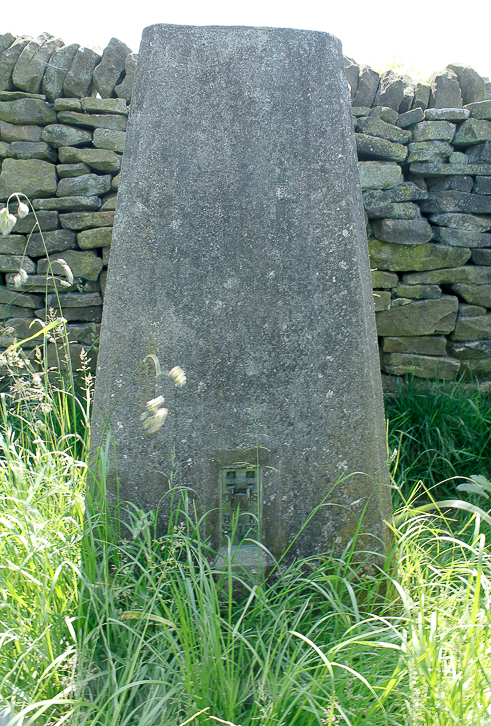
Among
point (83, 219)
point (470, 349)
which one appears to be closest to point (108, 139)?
point (83, 219)

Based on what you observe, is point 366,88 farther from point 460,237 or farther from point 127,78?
point 127,78

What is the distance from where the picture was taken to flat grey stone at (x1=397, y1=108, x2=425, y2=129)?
2.99 m

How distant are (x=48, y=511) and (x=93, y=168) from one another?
7.06 feet

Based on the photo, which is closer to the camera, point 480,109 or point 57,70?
point 57,70

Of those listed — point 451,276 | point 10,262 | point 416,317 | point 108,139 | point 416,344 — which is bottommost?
point 416,344

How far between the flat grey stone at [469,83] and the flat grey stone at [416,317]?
1234 millimetres

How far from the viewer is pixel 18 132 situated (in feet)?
9.32

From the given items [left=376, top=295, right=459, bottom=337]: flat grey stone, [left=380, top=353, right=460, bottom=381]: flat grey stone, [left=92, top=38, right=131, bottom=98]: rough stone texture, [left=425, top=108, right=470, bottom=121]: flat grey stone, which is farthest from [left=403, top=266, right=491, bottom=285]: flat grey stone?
→ [left=92, top=38, right=131, bottom=98]: rough stone texture

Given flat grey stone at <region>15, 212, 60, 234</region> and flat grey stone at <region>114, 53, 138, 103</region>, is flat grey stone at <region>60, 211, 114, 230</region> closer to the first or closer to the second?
flat grey stone at <region>15, 212, 60, 234</region>

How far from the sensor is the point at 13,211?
2.95 metres

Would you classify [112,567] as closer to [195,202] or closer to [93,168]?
[195,202]

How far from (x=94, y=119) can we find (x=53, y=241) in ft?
2.41

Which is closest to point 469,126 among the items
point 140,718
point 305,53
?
point 305,53

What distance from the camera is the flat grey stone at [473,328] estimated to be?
312 centimetres
